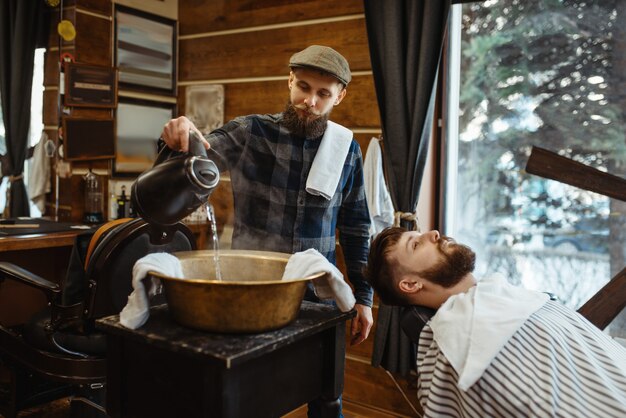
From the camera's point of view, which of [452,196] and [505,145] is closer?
[505,145]

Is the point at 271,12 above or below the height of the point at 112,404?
above

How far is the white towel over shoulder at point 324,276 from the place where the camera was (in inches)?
49.7

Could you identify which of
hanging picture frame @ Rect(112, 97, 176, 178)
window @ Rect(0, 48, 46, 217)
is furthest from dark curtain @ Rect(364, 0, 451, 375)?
window @ Rect(0, 48, 46, 217)

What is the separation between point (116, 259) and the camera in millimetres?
1987

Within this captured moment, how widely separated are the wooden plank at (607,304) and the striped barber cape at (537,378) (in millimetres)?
879

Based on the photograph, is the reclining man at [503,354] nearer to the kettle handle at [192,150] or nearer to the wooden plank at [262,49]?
the kettle handle at [192,150]

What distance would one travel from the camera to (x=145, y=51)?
12.2ft

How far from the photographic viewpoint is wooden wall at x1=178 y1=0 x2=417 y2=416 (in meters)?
3.05

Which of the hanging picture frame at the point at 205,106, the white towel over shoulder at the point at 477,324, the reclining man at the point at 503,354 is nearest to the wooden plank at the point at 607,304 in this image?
the reclining man at the point at 503,354

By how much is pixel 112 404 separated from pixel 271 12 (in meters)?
2.71

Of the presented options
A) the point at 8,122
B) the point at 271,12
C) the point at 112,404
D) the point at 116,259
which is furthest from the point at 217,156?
the point at 8,122

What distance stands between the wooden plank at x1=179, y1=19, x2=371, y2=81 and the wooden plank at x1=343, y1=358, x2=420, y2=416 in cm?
162

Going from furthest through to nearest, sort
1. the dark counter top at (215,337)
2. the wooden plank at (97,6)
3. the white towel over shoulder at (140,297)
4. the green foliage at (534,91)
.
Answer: the wooden plank at (97,6)
the green foliage at (534,91)
the white towel over shoulder at (140,297)
the dark counter top at (215,337)

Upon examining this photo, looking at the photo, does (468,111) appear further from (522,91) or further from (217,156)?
(217,156)
